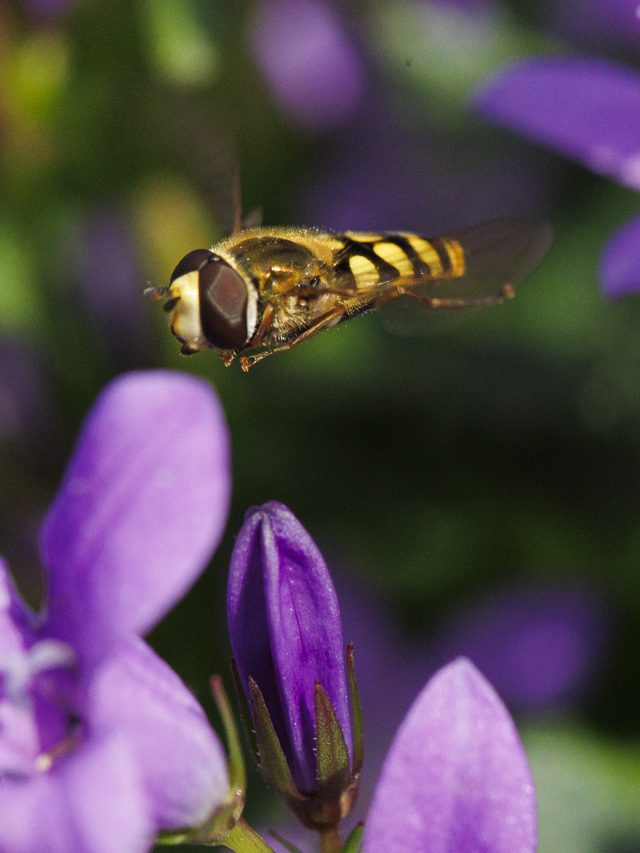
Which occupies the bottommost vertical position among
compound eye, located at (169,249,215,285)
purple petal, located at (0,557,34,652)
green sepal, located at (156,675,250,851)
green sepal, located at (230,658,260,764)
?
green sepal, located at (156,675,250,851)

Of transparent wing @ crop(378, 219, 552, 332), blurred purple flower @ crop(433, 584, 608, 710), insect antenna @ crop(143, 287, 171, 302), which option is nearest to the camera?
insect antenna @ crop(143, 287, 171, 302)

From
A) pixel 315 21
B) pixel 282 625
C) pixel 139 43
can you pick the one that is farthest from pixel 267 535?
pixel 315 21

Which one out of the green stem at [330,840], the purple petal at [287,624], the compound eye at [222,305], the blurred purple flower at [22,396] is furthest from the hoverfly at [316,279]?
the blurred purple flower at [22,396]

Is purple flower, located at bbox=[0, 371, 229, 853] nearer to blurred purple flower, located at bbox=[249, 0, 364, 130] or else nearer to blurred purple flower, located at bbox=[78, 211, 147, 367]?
blurred purple flower, located at bbox=[78, 211, 147, 367]

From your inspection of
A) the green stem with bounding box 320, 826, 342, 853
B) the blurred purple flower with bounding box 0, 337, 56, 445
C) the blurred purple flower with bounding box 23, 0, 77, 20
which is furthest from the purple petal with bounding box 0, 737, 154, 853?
the blurred purple flower with bounding box 23, 0, 77, 20

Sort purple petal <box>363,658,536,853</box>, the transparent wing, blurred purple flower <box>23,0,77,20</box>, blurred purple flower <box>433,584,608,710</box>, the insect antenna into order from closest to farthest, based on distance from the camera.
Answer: purple petal <box>363,658,536,853</box> → the insect antenna → the transparent wing → blurred purple flower <box>433,584,608,710</box> → blurred purple flower <box>23,0,77,20</box>

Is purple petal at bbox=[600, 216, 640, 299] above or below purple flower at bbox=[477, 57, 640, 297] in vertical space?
below

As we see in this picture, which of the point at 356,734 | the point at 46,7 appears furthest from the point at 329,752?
the point at 46,7

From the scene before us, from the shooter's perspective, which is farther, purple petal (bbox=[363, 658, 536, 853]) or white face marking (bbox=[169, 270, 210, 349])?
white face marking (bbox=[169, 270, 210, 349])

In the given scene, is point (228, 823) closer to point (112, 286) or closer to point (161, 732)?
point (161, 732)
